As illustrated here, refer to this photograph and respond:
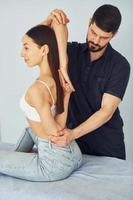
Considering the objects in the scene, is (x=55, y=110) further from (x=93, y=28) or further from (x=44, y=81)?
(x=93, y=28)

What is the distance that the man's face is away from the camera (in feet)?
4.65

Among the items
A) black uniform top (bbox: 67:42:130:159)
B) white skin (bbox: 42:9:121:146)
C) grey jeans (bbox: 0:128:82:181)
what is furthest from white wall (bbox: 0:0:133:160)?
grey jeans (bbox: 0:128:82:181)

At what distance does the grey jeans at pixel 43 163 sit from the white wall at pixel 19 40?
2.65 ft

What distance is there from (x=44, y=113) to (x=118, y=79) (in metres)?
0.41

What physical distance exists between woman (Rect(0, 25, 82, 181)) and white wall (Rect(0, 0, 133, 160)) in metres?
0.70

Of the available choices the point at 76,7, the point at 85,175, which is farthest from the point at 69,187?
the point at 76,7

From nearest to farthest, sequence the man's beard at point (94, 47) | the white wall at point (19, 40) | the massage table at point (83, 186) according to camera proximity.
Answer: the massage table at point (83, 186), the man's beard at point (94, 47), the white wall at point (19, 40)

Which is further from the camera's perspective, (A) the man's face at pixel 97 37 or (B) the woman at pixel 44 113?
(A) the man's face at pixel 97 37

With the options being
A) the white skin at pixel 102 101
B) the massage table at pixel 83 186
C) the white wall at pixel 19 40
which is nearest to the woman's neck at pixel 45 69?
the white skin at pixel 102 101

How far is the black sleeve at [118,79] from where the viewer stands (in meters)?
1.47

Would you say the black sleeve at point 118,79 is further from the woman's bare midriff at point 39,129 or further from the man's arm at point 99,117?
the woman's bare midriff at point 39,129

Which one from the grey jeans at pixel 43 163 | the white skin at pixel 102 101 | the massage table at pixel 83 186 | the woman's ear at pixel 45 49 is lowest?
the massage table at pixel 83 186

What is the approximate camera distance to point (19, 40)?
86.5 inches

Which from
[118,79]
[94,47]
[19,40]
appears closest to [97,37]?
[94,47]
